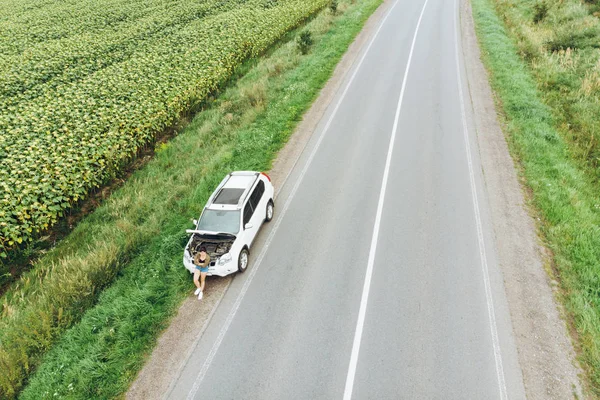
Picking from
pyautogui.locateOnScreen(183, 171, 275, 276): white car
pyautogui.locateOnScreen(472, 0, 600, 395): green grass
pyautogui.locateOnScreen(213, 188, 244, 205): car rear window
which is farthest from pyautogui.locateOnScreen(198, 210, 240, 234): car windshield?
pyautogui.locateOnScreen(472, 0, 600, 395): green grass

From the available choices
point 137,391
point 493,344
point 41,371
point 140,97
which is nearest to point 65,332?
point 41,371

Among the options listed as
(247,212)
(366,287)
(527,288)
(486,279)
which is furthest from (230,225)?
(527,288)

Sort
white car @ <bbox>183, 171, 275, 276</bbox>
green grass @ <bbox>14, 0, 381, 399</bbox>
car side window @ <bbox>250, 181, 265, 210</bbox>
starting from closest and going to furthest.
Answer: green grass @ <bbox>14, 0, 381, 399</bbox> → white car @ <bbox>183, 171, 275, 276</bbox> → car side window @ <bbox>250, 181, 265, 210</bbox>

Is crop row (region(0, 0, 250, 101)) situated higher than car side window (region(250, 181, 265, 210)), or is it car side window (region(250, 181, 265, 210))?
crop row (region(0, 0, 250, 101))

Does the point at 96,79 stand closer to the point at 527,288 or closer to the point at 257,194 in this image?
the point at 257,194

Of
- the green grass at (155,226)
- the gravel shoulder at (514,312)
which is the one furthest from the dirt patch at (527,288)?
the green grass at (155,226)

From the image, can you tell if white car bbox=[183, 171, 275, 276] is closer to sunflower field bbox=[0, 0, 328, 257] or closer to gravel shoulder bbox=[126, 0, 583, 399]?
gravel shoulder bbox=[126, 0, 583, 399]
